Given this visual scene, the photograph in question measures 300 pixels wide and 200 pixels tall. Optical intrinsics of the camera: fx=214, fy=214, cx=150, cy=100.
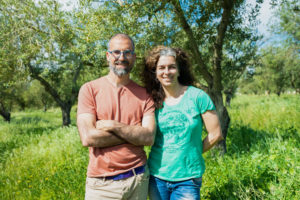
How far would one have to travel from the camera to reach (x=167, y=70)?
238cm

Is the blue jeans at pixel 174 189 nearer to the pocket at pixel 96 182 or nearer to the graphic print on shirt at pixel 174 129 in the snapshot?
the graphic print on shirt at pixel 174 129

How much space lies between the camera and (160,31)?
A: 6.35m

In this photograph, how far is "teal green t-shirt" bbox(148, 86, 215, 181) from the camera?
7.40 ft

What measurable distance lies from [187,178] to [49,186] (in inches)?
156

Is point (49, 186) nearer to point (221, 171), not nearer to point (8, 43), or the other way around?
point (221, 171)

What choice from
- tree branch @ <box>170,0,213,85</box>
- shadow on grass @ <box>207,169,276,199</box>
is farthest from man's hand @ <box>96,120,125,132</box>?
tree branch @ <box>170,0,213,85</box>

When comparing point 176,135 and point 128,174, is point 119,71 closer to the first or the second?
point 176,135

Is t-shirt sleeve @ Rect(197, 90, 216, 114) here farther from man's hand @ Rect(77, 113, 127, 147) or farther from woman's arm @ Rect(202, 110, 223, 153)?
man's hand @ Rect(77, 113, 127, 147)

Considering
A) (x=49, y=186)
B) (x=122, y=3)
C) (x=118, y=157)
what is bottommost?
(x=49, y=186)

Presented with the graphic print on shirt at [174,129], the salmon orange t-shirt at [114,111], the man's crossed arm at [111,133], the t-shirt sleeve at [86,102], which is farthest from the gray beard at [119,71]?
the graphic print on shirt at [174,129]

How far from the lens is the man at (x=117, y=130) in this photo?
224cm

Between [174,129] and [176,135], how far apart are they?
0.07 m

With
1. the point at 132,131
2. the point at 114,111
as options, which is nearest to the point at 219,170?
the point at 132,131

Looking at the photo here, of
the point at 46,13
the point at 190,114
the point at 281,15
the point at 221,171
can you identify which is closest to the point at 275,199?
the point at 221,171
